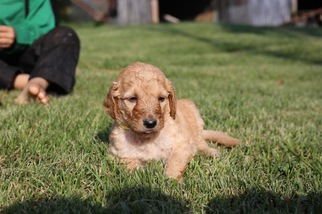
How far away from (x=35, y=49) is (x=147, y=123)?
3.27m

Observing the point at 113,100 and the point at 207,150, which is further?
the point at 207,150

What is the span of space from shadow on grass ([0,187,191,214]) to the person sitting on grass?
2.79m

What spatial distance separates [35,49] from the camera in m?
5.52

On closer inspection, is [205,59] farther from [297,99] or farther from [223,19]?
[223,19]

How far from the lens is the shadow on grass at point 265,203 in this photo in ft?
7.64

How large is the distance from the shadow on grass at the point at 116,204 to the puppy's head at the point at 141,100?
→ 53 centimetres

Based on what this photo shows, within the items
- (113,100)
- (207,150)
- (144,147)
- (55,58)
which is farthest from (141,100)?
(55,58)

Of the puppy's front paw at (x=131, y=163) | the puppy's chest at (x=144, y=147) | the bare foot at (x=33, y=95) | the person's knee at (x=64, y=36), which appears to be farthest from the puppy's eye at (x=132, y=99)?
the person's knee at (x=64, y=36)

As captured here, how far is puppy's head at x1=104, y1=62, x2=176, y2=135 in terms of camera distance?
2824mm

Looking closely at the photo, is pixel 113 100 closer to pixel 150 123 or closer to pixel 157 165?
pixel 150 123

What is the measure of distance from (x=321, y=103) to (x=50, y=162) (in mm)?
4381

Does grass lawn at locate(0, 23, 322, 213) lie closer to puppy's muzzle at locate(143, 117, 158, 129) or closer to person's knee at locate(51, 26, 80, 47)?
puppy's muzzle at locate(143, 117, 158, 129)

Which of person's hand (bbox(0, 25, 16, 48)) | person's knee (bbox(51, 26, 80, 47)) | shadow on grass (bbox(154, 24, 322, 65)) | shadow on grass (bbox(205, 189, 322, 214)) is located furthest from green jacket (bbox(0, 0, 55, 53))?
shadow on grass (bbox(154, 24, 322, 65))

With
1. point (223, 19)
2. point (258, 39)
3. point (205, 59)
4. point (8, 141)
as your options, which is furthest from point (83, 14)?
point (8, 141)
